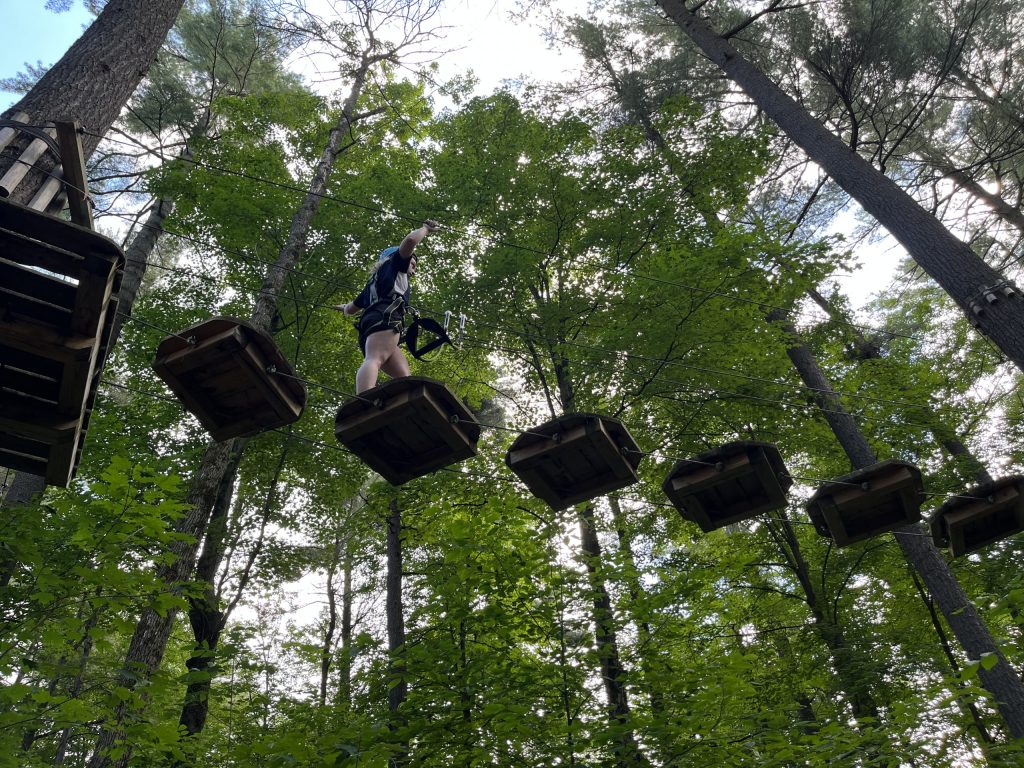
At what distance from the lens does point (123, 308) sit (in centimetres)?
1040

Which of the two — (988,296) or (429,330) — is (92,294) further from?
(988,296)

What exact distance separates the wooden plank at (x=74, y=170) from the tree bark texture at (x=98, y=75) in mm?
395

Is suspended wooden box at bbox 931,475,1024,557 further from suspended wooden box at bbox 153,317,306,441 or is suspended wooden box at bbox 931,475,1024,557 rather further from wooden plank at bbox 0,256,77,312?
wooden plank at bbox 0,256,77,312

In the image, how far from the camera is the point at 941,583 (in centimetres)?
850

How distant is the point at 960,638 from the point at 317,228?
33.0 ft

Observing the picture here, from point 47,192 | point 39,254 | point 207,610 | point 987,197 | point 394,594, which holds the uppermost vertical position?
point 987,197

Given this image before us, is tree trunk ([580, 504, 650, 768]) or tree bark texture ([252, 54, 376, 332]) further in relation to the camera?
tree bark texture ([252, 54, 376, 332])

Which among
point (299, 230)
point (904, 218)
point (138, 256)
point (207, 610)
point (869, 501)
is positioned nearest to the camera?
point (869, 501)

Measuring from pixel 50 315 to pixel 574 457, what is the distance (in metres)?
3.20

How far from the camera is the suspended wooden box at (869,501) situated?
16.3 ft

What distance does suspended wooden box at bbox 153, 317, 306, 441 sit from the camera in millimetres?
4086

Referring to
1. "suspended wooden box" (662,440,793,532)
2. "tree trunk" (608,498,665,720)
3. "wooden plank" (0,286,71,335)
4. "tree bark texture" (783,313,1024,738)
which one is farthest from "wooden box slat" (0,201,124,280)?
"tree bark texture" (783,313,1024,738)

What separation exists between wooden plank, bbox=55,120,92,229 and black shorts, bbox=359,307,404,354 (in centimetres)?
185

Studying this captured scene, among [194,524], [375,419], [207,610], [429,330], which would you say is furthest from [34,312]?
[207,610]
